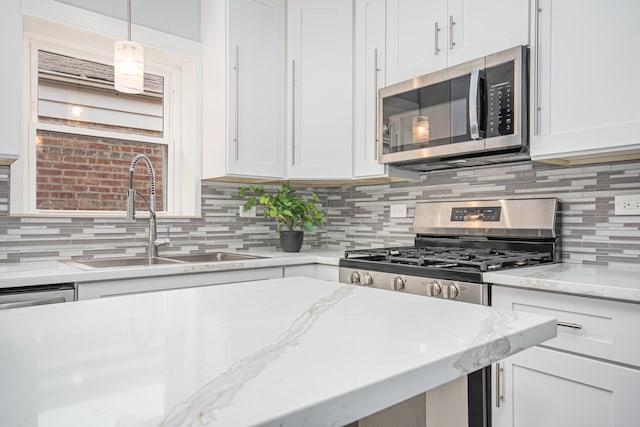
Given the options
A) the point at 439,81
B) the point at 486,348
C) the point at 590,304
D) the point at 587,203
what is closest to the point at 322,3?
the point at 439,81

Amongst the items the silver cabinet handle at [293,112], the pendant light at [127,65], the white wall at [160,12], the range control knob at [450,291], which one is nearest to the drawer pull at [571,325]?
the range control knob at [450,291]

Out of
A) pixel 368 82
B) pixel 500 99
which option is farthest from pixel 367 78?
pixel 500 99

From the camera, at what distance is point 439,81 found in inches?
92.0

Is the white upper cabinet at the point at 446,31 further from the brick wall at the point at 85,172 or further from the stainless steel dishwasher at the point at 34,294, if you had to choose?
the stainless steel dishwasher at the point at 34,294

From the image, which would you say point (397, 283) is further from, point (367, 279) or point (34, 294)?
point (34, 294)

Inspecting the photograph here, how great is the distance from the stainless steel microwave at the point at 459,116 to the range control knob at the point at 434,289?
0.70 metres

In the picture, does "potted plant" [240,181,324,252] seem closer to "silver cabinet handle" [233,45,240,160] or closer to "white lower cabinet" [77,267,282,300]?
"silver cabinet handle" [233,45,240,160]

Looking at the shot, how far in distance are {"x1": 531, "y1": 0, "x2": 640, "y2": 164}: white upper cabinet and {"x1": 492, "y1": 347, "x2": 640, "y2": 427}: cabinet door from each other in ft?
2.76

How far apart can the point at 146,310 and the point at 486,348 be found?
664 millimetres

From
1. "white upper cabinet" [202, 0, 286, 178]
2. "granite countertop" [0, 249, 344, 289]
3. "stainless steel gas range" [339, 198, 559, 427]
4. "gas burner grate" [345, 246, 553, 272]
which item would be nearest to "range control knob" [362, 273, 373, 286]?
"stainless steel gas range" [339, 198, 559, 427]

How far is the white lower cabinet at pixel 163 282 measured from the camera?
1910 millimetres

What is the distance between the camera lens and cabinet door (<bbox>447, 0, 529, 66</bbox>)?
204 cm

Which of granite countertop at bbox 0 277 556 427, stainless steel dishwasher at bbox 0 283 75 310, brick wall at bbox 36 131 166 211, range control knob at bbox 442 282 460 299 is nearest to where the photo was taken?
granite countertop at bbox 0 277 556 427

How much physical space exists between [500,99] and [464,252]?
768 mm
